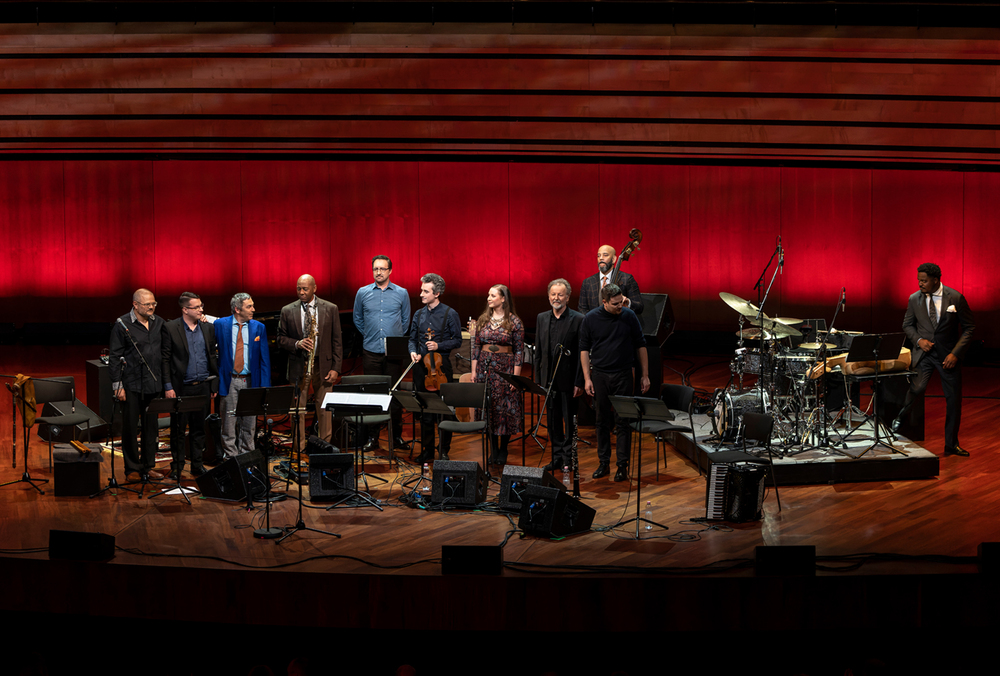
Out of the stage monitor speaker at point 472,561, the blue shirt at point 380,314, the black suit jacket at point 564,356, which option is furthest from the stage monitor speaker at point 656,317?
the stage monitor speaker at point 472,561

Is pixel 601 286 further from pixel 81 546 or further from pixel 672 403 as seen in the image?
pixel 81 546

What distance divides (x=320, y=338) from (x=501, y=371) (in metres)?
1.43

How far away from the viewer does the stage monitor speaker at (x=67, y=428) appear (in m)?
5.81

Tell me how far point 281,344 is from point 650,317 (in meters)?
3.21

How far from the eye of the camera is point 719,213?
33.9 ft

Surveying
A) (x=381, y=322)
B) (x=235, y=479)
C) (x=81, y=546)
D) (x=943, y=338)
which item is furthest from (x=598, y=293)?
(x=81, y=546)

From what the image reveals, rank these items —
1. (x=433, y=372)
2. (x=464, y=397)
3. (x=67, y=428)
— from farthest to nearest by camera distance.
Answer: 1. (x=67, y=428)
2. (x=433, y=372)
3. (x=464, y=397)

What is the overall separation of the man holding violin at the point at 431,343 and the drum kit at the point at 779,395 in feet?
6.35

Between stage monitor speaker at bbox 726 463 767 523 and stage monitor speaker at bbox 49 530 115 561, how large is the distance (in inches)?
126

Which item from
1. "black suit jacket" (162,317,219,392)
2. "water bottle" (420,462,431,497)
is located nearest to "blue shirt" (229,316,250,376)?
"black suit jacket" (162,317,219,392)

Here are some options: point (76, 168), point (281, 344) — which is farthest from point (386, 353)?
point (76, 168)

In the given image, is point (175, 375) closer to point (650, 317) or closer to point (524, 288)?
point (650, 317)

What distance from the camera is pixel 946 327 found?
602cm

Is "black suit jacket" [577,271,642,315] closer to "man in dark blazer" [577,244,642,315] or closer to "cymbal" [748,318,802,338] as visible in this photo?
"man in dark blazer" [577,244,642,315]
